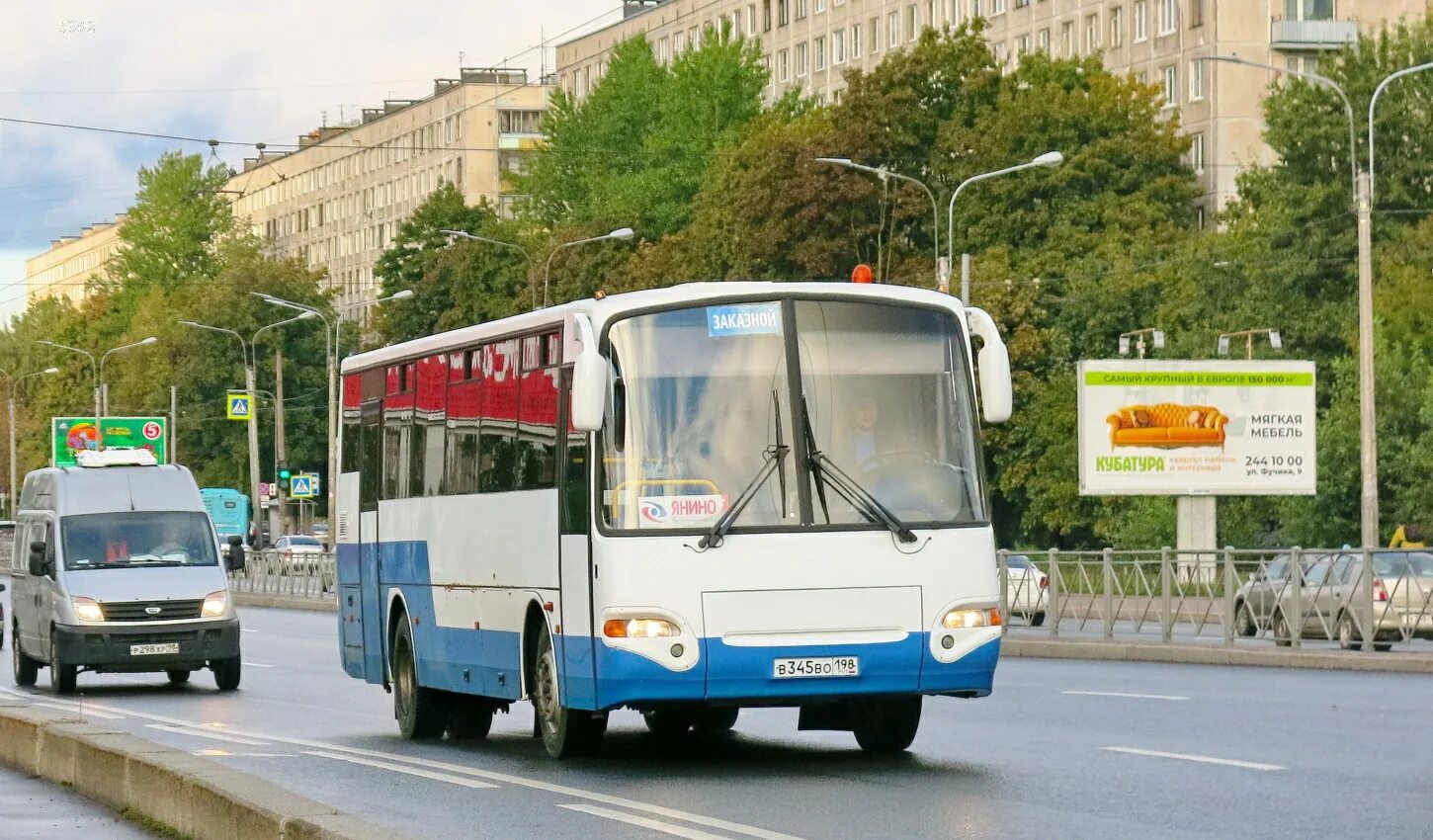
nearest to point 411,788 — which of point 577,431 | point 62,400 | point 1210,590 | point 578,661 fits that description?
point 578,661

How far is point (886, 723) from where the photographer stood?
16.3 m

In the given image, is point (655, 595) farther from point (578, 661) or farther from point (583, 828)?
point (583, 828)

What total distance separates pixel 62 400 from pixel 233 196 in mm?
30667

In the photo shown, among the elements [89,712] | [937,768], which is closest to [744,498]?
[937,768]

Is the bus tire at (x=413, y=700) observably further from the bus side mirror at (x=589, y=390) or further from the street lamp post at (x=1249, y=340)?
the street lamp post at (x=1249, y=340)

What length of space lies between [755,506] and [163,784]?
3.98 m

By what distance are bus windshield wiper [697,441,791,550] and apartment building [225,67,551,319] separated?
5018 inches

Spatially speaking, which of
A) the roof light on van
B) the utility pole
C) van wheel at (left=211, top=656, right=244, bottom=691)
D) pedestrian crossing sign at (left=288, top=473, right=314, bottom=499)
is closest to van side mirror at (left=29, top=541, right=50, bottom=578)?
the roof light on van

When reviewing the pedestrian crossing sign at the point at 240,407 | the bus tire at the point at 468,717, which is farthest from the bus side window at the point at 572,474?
the pedestrian crossing sign at the point at 240,407

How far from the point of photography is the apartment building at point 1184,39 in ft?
309

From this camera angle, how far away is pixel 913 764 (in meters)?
15.4

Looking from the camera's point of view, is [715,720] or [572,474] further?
[715,720]

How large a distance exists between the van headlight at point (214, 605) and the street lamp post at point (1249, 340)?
42.3 m

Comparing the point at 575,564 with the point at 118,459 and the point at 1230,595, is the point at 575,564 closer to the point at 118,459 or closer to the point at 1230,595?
the point at 118,459
